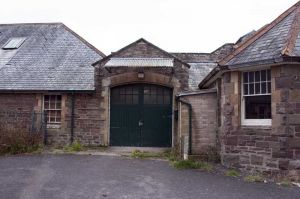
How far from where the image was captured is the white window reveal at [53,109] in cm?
1703

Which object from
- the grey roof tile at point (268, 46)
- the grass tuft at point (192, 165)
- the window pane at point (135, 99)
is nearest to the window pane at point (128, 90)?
the window pane at point (135, 99)

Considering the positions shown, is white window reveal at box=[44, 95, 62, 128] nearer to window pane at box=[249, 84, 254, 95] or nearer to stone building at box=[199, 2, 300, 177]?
stone building at box=[199, 2, 300, 177]

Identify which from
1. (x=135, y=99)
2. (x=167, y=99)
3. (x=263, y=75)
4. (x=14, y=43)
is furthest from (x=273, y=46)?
(x=14, y=43)

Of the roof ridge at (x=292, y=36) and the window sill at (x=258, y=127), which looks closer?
the roof ridge at (x=292, y=36)

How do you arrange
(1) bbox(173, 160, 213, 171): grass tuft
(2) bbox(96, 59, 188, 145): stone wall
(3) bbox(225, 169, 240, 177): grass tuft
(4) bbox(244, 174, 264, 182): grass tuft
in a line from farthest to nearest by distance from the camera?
(2) bbox(96, 59, 188, 145): stone wall → (1) bbox(173, 160, 213, 171): grass tuft → (3) bbox(225, 169, 240, 177): grass tuft → (4) bbox(244, 174, 264, 182): grass tuft

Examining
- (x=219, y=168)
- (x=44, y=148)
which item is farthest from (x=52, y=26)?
(x=219, y=168)

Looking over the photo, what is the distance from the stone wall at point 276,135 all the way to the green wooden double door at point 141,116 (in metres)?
5.94

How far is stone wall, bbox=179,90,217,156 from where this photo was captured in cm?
1314

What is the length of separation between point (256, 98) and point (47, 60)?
11.7 meters

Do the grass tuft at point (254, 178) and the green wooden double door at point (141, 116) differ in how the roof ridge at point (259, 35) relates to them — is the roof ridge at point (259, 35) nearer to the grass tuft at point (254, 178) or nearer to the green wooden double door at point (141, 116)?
the grass tuft at point (254, 178)

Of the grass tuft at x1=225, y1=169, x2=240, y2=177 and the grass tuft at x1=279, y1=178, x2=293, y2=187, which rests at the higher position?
the grass tuft at x1=225, y1=169, x2=240, y2=177

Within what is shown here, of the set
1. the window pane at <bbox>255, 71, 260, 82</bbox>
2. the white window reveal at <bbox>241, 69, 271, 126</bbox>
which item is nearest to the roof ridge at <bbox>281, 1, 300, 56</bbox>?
the white window reveal at <bbox>241, 69, 271, 126</bbox>

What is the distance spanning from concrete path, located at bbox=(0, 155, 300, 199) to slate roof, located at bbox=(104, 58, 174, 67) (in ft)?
14.9

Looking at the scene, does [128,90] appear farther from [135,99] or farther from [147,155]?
[147,155]
